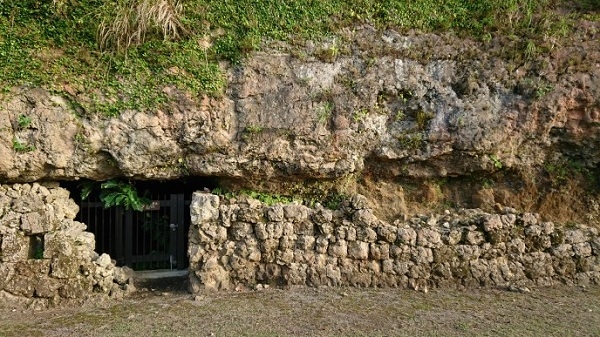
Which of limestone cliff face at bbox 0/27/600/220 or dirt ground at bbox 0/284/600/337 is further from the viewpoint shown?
limestone cliff face at bbox 0/27/600/220

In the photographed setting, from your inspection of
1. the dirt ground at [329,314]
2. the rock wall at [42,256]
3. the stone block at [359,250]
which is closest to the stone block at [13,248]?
the rock wall at [42,256]

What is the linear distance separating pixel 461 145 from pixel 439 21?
6.42 ft

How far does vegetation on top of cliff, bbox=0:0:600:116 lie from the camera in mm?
5465

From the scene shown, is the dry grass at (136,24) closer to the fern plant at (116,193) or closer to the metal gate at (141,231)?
the fern plant at (116,193)

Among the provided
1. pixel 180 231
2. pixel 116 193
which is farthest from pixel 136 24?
pixel 180 231

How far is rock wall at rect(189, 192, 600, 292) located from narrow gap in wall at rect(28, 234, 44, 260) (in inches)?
75.4

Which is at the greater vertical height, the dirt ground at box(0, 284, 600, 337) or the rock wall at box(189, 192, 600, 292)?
the rock wall at box(189, 192, 600, 292)

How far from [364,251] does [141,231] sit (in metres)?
3.93

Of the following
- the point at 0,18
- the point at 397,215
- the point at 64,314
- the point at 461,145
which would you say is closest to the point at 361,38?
the point at 461,145

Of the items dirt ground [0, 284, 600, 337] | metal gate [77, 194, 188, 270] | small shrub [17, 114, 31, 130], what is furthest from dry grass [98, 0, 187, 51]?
dirt ground [0, 284, 600, 337]

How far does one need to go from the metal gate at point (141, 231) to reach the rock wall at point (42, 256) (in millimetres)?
951

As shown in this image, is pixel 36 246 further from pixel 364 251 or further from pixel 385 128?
pixel 385 128

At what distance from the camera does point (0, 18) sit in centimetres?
533

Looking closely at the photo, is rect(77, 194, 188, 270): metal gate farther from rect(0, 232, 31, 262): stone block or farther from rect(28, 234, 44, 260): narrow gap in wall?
rect(0, 232, 31, 262): stone block
